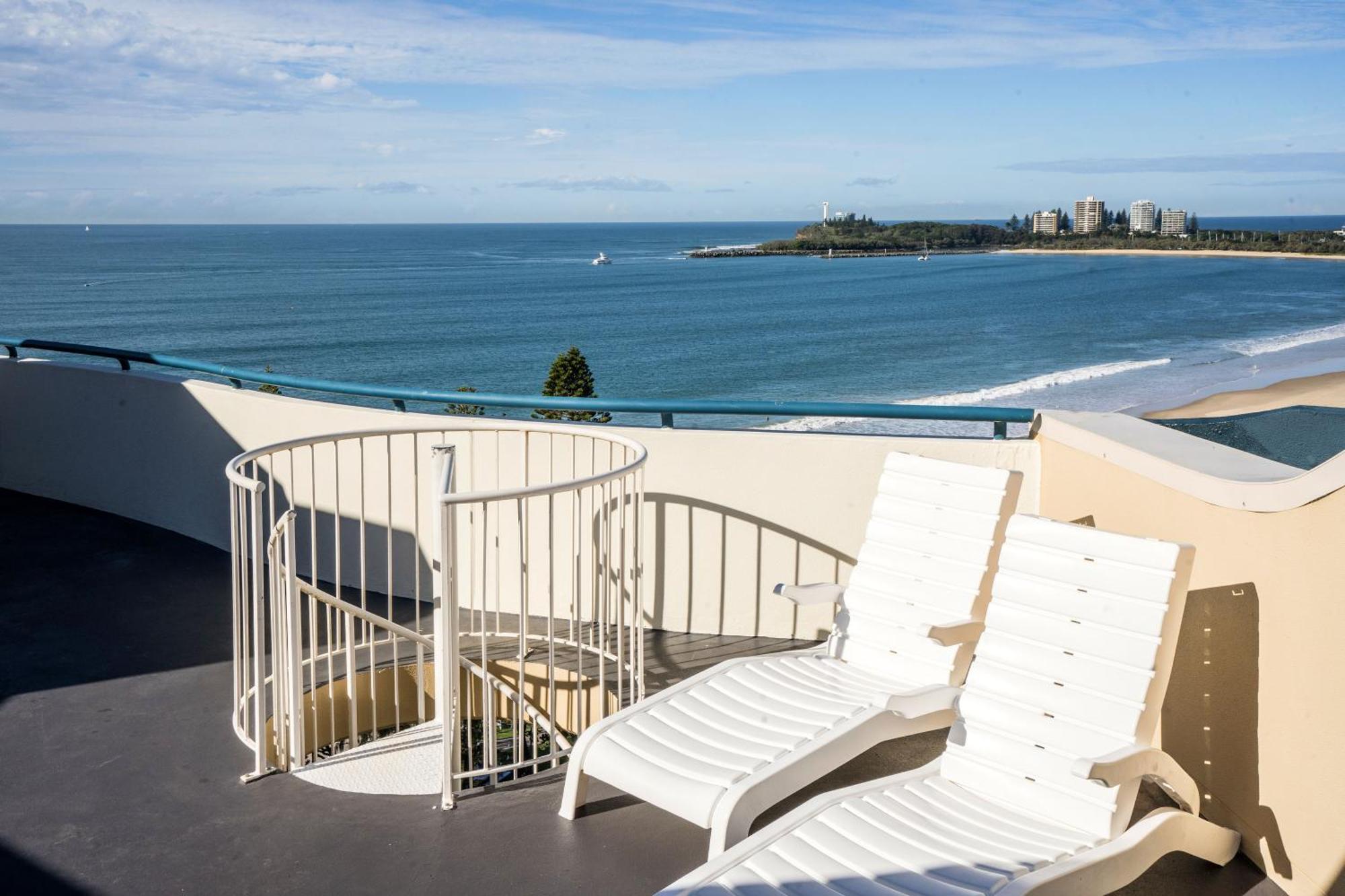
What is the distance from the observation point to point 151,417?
6129mm

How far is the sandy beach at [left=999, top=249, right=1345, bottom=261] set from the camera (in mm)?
→ 87062

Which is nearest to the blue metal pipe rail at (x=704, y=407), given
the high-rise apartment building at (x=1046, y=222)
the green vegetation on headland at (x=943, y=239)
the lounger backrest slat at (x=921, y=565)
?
the lounger backrest slat at (x=921, y=565)

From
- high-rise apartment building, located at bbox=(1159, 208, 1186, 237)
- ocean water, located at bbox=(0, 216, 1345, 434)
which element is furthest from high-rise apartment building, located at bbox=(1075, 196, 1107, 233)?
ocean water, located at bbox=(0, 216, 1345, 434)

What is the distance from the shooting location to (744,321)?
65562mm

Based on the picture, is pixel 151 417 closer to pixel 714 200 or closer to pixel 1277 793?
pixel 1277 793

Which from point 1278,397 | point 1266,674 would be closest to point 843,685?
point 1266,674

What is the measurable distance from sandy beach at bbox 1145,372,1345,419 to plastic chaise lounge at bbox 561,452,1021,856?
16.6 metres

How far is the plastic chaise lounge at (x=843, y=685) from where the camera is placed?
301cm

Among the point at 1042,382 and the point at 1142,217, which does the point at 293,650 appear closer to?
the point at 1042,382

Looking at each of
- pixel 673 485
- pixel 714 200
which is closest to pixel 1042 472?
pixel 673 485

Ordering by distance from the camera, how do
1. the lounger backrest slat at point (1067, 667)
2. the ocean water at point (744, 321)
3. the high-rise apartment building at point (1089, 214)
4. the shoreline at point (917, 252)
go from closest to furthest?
the lounger backrest slat at point (1067, 667)
the ocean water at point (744, 321)
the shoreline at point (917, 252)
the high-rise apartment building at point (1089, 214)

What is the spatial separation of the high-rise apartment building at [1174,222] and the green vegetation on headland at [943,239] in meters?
0.95

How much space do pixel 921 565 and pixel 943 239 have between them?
114m

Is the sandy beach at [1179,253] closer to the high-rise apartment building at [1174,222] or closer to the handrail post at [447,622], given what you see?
the high-rise apartment building at [1174,222]
